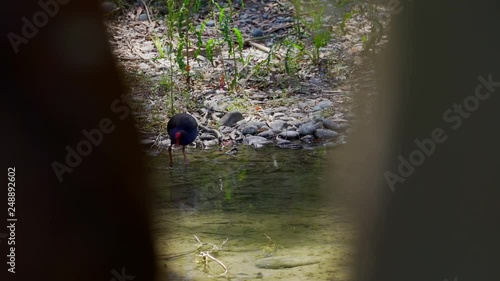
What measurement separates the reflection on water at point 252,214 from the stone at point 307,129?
286mm

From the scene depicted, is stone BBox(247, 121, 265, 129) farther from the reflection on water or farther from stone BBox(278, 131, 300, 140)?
the reflection on water

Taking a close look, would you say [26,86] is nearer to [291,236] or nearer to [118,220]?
[118,220]

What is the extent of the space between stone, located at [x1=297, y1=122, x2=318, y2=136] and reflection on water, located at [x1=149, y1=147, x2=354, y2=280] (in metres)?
0.29

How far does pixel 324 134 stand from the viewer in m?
5.48

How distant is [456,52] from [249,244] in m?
2.76

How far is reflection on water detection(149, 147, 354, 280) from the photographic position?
3.31 meters

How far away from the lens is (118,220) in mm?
1117

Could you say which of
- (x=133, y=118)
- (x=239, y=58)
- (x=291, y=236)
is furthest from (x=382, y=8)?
(x=133, y=118)

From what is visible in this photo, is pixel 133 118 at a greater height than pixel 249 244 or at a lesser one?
greater

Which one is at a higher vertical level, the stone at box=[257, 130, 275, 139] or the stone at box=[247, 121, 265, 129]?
the stone at box=[247, 121, 265, 129]

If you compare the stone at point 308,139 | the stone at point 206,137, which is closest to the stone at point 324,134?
the stone at point 308,139

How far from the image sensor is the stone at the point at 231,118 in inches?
225

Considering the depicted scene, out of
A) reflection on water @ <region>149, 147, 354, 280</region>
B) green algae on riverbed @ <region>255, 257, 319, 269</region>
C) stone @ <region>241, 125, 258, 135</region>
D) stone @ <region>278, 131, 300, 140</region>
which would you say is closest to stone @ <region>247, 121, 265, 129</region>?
stone @ <region>241, 125, 258, 135</region>

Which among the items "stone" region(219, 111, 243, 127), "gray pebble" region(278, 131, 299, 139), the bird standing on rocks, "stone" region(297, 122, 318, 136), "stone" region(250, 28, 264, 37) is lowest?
"gray pebble" region(278, 131, 299, 139)
